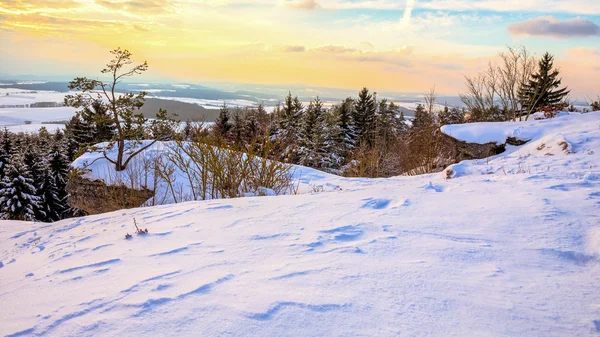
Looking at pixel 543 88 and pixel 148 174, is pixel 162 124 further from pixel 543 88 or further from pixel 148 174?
pixel 543 88

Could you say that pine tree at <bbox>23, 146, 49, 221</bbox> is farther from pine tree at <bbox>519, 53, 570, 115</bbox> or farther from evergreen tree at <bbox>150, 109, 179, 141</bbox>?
pine tree at <bbox>519, 53, 570, 115</bbox>

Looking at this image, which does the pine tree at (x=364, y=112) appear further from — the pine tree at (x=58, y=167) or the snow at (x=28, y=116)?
the snow at (x=28, y=116)

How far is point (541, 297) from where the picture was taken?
1992 mm

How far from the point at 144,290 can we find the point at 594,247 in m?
3.48

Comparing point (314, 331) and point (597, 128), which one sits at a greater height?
point (597, 128)

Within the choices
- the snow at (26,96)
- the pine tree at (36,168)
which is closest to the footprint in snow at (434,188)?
the pine tree at (36,168)

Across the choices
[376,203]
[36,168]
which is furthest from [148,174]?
[36,168]

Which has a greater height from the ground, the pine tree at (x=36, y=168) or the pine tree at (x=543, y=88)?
the pine tree at (x=543, y=88)

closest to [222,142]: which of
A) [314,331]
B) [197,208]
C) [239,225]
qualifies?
[197,208]

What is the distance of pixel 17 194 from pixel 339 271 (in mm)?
29306

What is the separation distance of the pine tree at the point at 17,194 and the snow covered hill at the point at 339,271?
79.8 ft

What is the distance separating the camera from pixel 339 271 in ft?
8.07

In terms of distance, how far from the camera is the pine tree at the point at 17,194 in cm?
2289

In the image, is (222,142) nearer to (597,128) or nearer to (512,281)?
(512,281)
